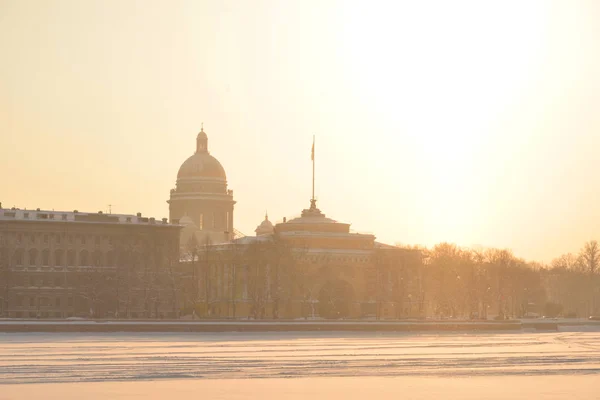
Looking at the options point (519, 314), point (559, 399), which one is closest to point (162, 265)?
point (519, 314)

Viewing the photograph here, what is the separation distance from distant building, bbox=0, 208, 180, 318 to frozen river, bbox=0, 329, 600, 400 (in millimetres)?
52915

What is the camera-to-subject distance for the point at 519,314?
178m

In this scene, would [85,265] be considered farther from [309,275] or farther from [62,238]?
[309,275]

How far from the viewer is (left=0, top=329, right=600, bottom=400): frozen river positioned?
52.8 m

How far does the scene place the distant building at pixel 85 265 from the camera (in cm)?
14525

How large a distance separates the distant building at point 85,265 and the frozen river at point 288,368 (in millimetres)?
52915

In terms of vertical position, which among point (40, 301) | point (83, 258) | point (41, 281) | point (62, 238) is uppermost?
point (62, 238)

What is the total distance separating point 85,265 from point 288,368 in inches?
3861

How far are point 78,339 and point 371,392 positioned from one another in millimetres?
40256

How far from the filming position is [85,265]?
158 metres

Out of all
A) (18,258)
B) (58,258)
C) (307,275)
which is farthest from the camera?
(307,275)

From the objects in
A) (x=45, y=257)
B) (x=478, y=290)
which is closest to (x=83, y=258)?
(x=45, y=257)

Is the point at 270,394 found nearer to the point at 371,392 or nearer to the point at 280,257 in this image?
the point at 371,392

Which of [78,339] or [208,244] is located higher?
[208,244]
